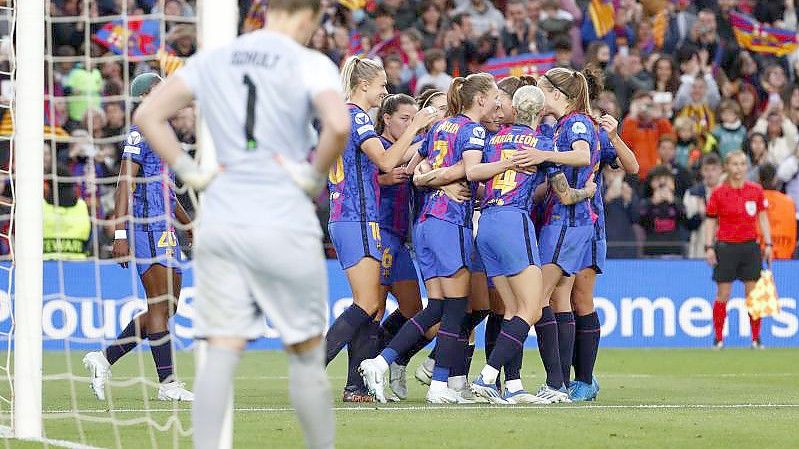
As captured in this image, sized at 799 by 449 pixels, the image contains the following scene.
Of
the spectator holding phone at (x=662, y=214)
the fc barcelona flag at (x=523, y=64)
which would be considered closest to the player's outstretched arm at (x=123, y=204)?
the spectator holding phone at (x=662, y=214)

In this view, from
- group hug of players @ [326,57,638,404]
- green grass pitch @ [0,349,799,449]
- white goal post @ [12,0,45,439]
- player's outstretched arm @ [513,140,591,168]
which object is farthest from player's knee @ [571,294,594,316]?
white goal post @ [12,0,45,439]

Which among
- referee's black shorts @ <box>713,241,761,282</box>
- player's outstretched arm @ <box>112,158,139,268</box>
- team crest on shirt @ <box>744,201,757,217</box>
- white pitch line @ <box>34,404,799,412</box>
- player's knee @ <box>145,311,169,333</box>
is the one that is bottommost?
referee's black shorts @ <box>713,241,761,282</box>

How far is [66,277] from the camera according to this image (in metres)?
17.0

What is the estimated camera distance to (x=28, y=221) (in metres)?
8.30

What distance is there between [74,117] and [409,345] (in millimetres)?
9266

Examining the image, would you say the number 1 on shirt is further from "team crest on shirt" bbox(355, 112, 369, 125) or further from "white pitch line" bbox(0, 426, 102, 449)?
"team crest on shirt" bbox(355, 112, 369, 125)

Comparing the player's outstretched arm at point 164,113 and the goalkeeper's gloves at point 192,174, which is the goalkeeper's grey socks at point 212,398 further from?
the player's outstretched arm at point 164,113

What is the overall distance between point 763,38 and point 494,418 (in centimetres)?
1508

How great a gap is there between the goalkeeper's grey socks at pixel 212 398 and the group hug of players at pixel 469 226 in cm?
428

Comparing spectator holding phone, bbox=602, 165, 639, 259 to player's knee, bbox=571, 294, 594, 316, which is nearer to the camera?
player's knee, bbox=571, 294, 594, 316

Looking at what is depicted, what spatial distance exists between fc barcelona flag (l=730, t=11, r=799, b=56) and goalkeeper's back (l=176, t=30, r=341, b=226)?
709 inches

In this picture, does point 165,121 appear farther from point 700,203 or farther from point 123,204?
point 700,203

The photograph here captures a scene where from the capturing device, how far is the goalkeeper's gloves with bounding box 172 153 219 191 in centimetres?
585

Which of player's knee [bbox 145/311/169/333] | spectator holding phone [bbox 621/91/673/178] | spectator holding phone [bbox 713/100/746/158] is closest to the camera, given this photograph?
player's knee [bbox 145/311/169/333]
